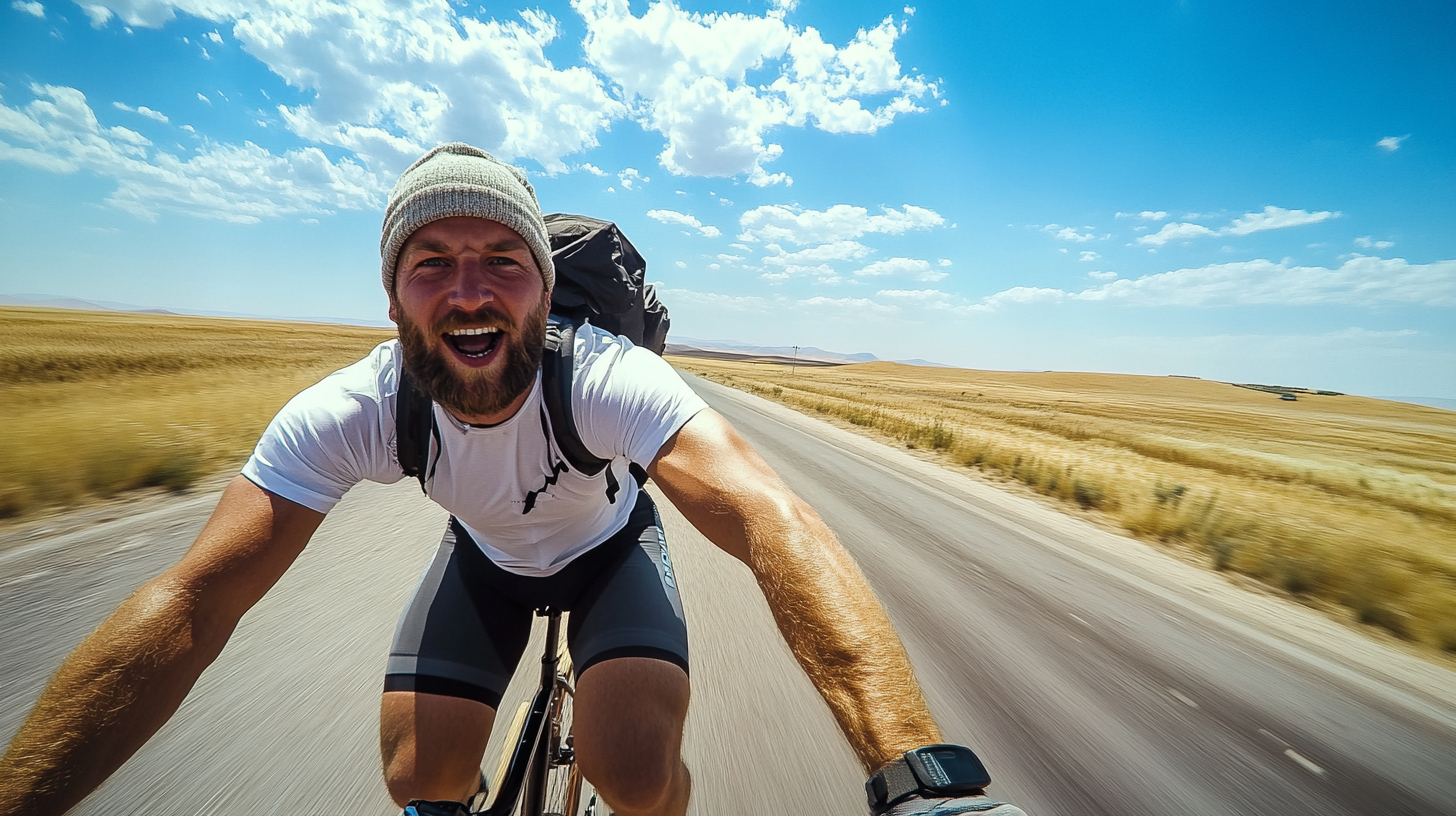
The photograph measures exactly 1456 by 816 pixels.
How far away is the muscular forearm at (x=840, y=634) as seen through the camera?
1010 millimetres

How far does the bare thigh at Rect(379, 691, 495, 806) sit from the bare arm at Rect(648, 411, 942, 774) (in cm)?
91

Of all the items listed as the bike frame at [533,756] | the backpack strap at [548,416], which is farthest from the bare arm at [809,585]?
the bike frame at [533,756]

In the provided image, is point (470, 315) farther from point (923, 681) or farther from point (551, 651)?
point (923, 681)

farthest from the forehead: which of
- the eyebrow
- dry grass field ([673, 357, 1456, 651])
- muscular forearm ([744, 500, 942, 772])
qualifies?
dry grass field ([673, 357, 1456, 651])

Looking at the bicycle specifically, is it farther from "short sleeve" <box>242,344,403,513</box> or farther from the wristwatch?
the wristwatch

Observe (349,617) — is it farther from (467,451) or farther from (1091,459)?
(1091,459)

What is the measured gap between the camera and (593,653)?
1.62m

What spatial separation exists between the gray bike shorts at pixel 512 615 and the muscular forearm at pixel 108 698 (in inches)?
18.7

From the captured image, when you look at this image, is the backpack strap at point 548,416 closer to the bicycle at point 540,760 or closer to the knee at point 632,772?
the bicycle at point 540,760

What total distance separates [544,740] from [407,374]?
123 cm

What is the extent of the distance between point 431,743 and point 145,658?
689 mm

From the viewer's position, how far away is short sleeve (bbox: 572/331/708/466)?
5.41 feet

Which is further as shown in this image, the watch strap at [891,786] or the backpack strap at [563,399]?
the backpack strap at [563,399]

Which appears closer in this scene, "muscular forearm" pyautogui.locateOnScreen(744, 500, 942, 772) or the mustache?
"muscular forearm" pyautogui.locateOnScreen(744, 500, 942, 772)
